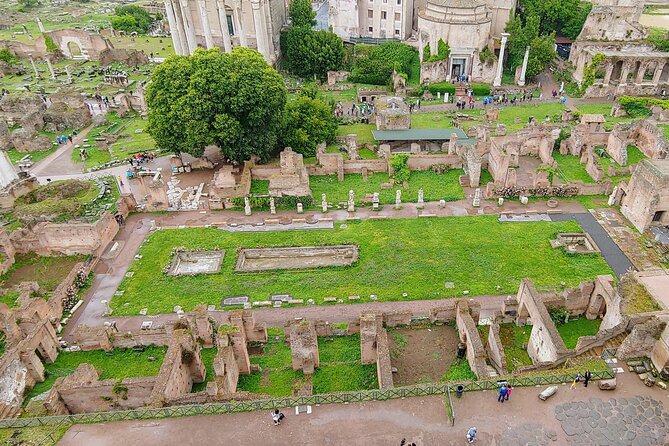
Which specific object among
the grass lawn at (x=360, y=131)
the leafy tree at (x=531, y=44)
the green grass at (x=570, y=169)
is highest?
the leafy tree at (x=531, y=44)

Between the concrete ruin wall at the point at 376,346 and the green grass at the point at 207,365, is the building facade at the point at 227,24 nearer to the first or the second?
the green grass at the point at 207,365

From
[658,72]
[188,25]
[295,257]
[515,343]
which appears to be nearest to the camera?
[515,343]

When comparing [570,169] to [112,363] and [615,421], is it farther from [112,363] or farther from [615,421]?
[112,363]

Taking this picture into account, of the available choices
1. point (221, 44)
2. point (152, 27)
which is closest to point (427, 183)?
point (221, 44)

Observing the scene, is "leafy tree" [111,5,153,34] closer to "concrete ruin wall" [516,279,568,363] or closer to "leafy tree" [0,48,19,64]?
"leafy tree" [0,48,19,64]

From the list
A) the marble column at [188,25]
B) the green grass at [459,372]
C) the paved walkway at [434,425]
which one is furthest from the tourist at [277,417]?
the marble column at [188,25]

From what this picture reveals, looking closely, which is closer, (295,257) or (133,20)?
(295,257)

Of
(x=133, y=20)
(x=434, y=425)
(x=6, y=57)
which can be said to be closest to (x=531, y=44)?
(x=434, y=425)
